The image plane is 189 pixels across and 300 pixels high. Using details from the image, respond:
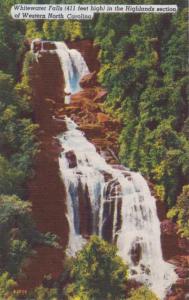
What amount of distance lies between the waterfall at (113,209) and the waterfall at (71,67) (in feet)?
1.12

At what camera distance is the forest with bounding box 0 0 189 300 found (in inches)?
286

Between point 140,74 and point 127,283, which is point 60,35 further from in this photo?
point 127,283

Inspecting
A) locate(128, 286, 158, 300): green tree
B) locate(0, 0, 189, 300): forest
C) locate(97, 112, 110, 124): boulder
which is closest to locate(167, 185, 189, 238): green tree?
locate(0, 0, 189, 300): forest

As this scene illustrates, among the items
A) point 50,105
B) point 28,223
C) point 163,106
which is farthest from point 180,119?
point 28,223

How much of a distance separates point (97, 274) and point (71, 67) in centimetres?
219

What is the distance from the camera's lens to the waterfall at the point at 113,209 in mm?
7516

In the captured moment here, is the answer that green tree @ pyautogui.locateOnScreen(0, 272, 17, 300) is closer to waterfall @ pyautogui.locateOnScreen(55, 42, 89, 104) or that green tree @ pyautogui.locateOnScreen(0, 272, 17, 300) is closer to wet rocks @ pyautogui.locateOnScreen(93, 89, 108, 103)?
waterfall @ pyautogui.locateOnScreen(55, 42, 89, 104)

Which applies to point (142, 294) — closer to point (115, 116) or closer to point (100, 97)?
point (115, 116)

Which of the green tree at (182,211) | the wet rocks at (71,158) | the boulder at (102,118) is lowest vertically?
the green tree at (182,211)

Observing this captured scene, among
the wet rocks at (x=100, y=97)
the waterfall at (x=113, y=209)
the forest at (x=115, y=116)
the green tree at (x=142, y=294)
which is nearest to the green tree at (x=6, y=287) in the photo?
the forest at (x=115, y=116)

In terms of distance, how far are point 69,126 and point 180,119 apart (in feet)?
3.92

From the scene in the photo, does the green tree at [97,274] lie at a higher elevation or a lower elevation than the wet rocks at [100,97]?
lower

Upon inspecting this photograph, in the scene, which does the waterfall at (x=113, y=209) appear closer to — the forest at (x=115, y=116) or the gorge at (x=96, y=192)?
the gorge at (x=96, y=192)

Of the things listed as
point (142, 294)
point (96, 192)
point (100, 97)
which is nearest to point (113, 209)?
point (96, 192)
